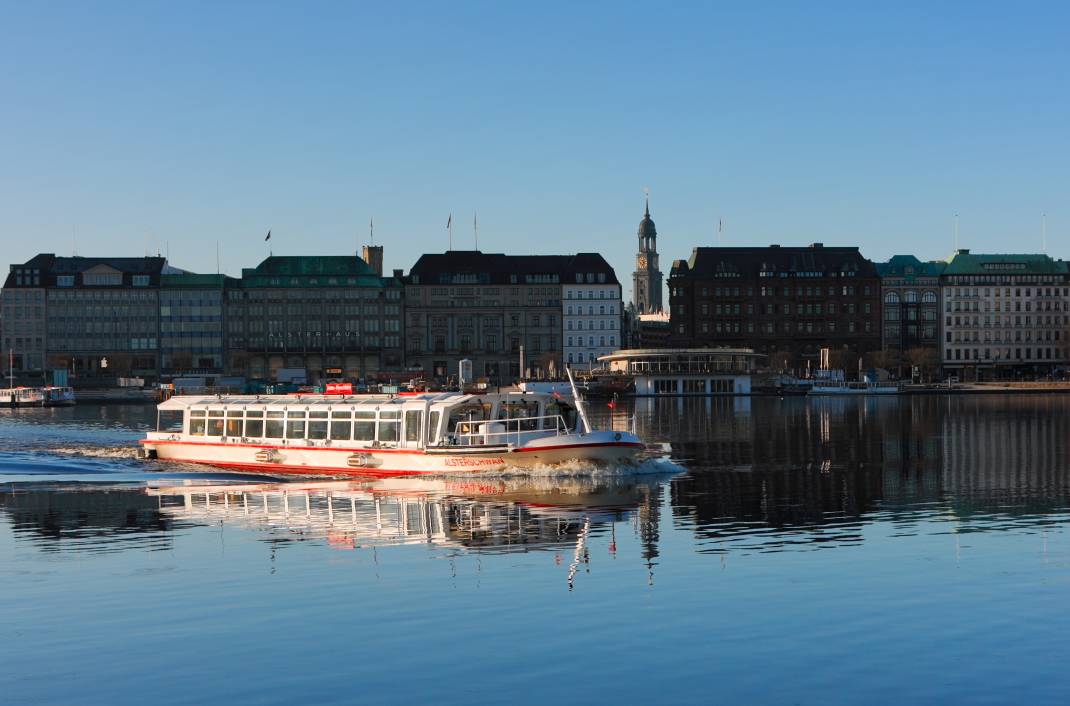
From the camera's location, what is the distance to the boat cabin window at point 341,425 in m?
63.2

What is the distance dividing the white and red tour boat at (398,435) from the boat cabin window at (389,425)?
1.8 inches

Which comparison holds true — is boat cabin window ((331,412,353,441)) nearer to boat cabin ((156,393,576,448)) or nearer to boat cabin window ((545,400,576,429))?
boat cabin ((156,393,576,448))

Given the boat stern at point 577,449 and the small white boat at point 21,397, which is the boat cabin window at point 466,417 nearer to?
the boat stern at point 577,449

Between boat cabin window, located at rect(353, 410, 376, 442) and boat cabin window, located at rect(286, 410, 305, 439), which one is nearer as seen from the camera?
boat cabin window, located at rect(353, 410, 376, 442)

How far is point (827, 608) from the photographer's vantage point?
28.3 meters

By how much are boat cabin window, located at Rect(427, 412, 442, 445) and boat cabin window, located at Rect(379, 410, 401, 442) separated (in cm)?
189

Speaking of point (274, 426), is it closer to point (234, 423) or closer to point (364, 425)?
point (234, 423)

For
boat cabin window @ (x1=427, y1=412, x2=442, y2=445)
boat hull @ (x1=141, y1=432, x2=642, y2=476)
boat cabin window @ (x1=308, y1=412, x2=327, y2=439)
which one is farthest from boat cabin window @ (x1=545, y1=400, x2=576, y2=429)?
boat cabin window @ (x1=308, y1=412, x2=327, y2=439)

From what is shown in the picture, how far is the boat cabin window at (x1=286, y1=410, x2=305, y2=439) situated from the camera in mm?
65750

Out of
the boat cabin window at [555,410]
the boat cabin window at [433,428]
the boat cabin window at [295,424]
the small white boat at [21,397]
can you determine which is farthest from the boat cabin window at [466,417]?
the small white boat at [21,397]

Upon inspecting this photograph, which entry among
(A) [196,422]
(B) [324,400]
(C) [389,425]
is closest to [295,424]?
(B) [324,400]

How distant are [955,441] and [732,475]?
1205 inches

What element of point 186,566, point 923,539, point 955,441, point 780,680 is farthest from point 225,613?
point 955,441

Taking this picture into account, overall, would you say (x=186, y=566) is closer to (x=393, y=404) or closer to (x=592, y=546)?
(x=592, y=546)
